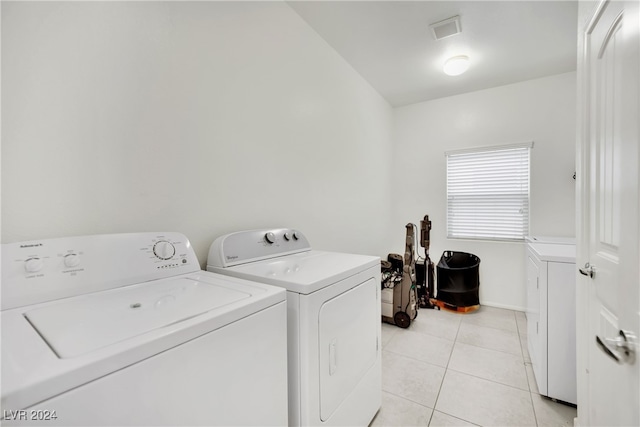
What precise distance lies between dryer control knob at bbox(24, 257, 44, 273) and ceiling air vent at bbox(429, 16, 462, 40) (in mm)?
2790

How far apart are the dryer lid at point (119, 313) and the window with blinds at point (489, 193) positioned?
3425 millimetres

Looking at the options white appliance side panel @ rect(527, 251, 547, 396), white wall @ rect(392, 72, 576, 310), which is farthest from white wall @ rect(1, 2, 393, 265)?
white wall @ rect(392, 72, 576, 310)

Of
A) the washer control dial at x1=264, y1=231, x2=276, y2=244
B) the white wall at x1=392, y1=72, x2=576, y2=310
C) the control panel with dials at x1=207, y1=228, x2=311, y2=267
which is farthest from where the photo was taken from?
the white wall at x1=392, y1=72, x2=576, y2=310

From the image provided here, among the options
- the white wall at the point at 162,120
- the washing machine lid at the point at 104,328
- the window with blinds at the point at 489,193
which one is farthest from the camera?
the window with blinds at the point at 489,193

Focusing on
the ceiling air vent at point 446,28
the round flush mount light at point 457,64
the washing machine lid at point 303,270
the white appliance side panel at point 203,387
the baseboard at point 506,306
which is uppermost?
the ceiling air vent at point 446,28

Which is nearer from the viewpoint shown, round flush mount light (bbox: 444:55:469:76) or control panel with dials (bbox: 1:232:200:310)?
control panel with dials (bbox: 1:232:200:310)

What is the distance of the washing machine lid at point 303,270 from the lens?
3.48 feet

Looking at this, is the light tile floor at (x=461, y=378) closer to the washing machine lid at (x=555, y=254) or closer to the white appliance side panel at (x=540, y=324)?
the white appliance side panel at (x=540, y=324)

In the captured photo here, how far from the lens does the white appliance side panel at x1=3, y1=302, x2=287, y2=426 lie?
497mm

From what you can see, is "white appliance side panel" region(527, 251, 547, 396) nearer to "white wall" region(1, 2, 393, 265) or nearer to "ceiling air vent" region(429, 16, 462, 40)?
"white wall" region(1, 2, 393, 265)

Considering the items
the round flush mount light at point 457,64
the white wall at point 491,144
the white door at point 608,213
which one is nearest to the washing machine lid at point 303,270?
the white door at point 608,213

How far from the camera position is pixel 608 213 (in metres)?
0.93

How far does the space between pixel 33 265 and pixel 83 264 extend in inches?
4.5

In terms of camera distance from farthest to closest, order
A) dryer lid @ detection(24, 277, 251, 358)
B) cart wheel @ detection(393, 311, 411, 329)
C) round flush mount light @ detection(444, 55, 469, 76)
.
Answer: cart wheel @ detection(393, 311, 411, 329) < round flush mount light @ detection(444, 55, 469, 76) < dryer lid @ detection(24, 277, 251, 358)
